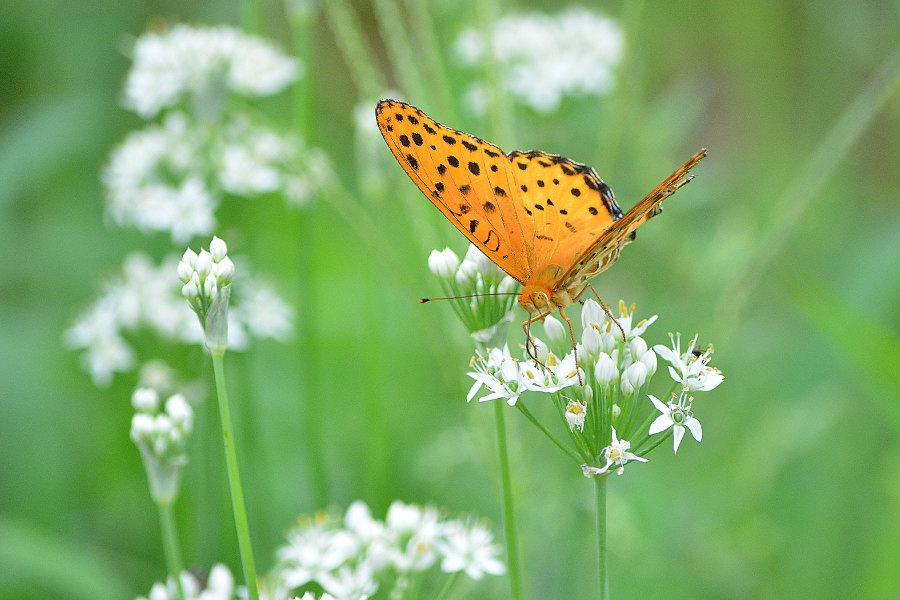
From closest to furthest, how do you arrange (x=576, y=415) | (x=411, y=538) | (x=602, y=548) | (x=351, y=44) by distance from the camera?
1. (x=602, y=548)
2. (x=576, y=415)
3. (x=411, y=538)
4. (x=351, y=44)

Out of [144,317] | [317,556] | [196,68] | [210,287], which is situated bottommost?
[317,556]

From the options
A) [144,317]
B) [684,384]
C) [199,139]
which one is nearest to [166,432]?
[684,384]

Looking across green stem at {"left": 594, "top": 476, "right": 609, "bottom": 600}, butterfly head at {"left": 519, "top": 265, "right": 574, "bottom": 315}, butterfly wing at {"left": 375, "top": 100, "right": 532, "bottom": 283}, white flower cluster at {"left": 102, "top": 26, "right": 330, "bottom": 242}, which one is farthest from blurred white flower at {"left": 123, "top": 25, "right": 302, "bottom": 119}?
green stem at {"left": 594, "top": 476, "right": 609, "bottom": 600}

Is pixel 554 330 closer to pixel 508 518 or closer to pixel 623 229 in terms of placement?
pixel 623 229

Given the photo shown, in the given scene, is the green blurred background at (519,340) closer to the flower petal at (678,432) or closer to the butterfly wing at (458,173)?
the butterfly wing at (458,173)

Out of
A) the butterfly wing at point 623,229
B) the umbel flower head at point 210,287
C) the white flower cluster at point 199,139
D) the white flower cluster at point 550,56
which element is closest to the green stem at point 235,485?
the umbel flower head at point 210,287

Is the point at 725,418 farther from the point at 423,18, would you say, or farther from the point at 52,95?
the point at 52,95
